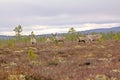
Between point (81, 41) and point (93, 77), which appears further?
point (81, 41)

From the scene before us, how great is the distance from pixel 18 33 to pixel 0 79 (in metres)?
95.7

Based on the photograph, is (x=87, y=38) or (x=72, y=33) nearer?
(x=87, y=38)

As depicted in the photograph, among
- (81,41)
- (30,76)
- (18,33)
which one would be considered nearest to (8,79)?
(30,76)

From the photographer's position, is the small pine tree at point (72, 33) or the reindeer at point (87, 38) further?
the small pine tree at point (72, 33)

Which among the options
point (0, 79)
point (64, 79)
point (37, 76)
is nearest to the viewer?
point (0, 79)

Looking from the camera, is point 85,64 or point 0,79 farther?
point 85,64

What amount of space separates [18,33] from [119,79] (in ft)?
301

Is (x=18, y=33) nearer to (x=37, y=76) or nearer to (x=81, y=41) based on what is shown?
(x=81, y=41)

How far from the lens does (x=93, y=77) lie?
49.5ft

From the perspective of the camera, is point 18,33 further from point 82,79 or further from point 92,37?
point 82,79

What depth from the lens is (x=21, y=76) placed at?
10508 mm

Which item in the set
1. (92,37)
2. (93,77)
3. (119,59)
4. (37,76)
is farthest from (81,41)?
(37,76)

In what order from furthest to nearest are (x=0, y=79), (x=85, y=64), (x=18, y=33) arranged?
(x=18, y=33), (x=85, y=64), (x=0, y=79)

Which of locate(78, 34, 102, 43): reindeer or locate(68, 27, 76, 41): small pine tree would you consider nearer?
locate(78, 34, 102, 43): reindeer
